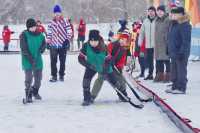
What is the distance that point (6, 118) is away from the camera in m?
8.61

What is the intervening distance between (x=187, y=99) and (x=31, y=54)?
110 inches

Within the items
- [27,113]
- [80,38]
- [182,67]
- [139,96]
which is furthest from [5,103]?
[80,38]

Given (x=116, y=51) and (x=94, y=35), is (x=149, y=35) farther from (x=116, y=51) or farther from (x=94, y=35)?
(x=94, y=35)

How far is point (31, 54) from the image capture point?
10.5 meters

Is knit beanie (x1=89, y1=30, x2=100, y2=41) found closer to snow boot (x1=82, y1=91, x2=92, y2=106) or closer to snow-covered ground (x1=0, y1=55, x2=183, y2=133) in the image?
snow boot (x1=82, y1=91, x2=92, y2=106)

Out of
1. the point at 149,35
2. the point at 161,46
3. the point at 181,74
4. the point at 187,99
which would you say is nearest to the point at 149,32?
the point at 149,35

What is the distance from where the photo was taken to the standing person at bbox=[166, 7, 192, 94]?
36.5 feet

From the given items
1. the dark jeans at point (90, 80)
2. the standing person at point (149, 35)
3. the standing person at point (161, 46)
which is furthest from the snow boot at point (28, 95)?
the standing person at point (149, 35)

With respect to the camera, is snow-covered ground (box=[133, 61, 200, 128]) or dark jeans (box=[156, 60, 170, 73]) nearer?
snow-covered ground (box=[133, 61, 200, 128])

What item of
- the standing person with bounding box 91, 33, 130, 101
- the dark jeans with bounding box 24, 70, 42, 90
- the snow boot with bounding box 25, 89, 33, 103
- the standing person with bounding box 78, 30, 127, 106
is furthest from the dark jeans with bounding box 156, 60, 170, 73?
the snow boot with bounding box 25, 89, 33, 103

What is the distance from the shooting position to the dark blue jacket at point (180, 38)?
11.1 metres

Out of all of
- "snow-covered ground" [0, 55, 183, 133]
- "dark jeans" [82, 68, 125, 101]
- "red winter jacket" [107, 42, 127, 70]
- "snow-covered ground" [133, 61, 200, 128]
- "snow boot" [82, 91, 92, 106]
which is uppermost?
"red winter jacket" [107, 42, 127, 70]

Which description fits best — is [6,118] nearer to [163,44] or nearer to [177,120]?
[177,120]

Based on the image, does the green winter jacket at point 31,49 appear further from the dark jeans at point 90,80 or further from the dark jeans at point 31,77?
the dark jeans at point 90,80
